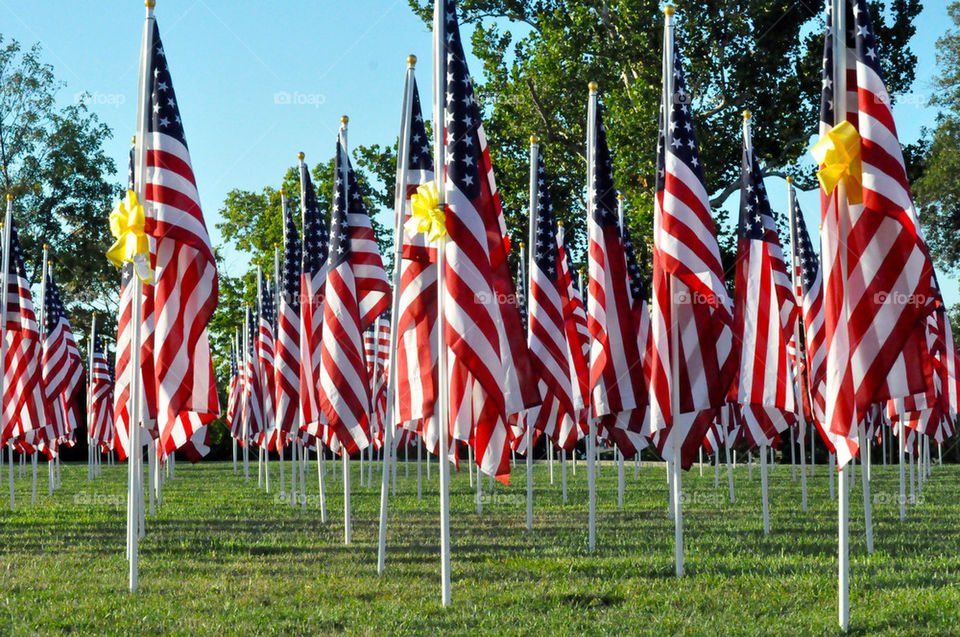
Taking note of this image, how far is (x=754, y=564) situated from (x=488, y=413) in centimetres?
358

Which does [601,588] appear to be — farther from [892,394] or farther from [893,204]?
[893,204]

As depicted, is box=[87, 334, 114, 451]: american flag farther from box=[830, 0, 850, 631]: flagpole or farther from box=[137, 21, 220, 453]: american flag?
box=[830, 0, 850, 631]: flagpole

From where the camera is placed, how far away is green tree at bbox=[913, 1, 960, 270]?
125 ft

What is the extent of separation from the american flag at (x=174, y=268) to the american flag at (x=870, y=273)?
594 centimetres

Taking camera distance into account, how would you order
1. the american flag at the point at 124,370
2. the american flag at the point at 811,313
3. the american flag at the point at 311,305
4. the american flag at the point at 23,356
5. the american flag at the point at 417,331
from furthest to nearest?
the american flag at the point at 23,356, the american flag at the point at 811,313, the american flag at the point at 311,305, the american flag at the point at 124,370, the american flag at the point at 417,331

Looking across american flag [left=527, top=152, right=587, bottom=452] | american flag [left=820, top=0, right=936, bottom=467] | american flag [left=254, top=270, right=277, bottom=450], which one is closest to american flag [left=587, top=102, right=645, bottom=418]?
american flag [left=527, top=152, right=587, bottom=452]

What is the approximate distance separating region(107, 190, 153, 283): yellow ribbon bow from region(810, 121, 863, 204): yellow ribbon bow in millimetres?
6205

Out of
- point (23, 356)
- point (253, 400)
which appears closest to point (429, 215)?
point (23, 356)

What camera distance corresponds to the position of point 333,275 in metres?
13.6

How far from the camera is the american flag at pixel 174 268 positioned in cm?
1083

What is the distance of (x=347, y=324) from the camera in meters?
13.4

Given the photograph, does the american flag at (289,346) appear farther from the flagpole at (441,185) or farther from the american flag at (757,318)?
the flagpole at (441,185)

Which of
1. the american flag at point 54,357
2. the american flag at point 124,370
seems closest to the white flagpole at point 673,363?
the american flag at point 124,370

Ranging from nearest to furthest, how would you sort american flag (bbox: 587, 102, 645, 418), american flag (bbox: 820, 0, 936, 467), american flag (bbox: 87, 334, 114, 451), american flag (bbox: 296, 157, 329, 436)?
american flag (bbox: 820, 0, 936, 467) → american flag (bbox: 587, 102, 645, 418) → american flag (bbox: 296, 157, 329, 436) → american flag (bbox: 87, 334, 114, 451)
